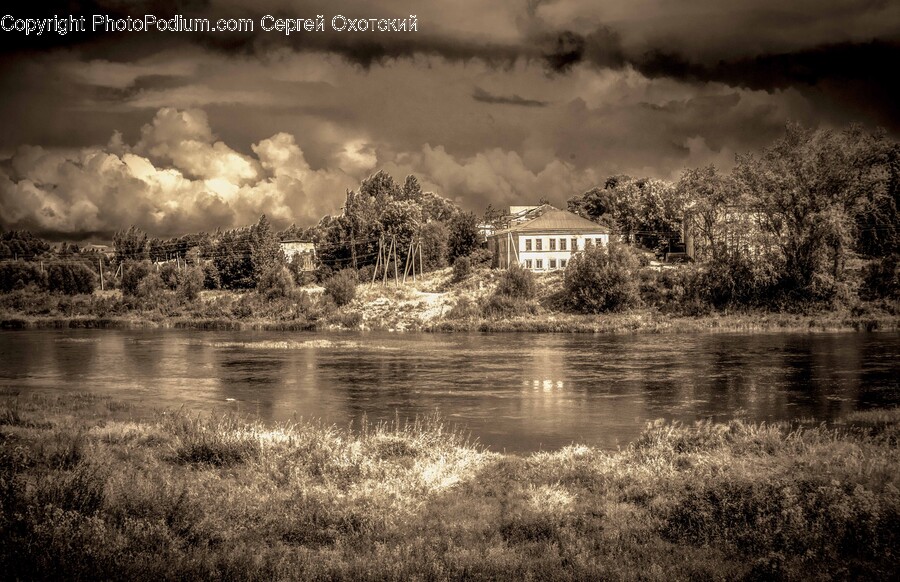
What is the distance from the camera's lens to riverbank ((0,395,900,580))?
922 centimetres

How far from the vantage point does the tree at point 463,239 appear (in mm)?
114750

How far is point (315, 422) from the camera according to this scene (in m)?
26.2

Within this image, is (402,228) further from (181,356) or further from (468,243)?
(181,356)

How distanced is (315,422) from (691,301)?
61171 millimetres

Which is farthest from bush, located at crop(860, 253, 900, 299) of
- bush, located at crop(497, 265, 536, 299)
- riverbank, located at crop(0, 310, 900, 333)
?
bush, located at crop(497, 265, 536, 299)

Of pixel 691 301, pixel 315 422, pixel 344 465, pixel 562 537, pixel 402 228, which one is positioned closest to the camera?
pixel 562 537

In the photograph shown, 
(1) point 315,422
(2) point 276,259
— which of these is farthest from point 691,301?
(2) point 276,259

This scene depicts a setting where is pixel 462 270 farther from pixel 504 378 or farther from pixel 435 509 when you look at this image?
pixel 435 509

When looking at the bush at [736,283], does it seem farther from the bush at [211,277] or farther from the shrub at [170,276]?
the shrub at [170,276]

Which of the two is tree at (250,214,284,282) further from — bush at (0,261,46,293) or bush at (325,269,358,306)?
bush at (0,261,46,293)

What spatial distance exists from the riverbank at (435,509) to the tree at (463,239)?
96111 millimetres

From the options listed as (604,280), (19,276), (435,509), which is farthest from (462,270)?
(435,509)

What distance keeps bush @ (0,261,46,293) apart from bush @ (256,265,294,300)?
5009 cm

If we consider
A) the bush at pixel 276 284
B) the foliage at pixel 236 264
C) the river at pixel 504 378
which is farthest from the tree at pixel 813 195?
the foliage at pixel 236 264
